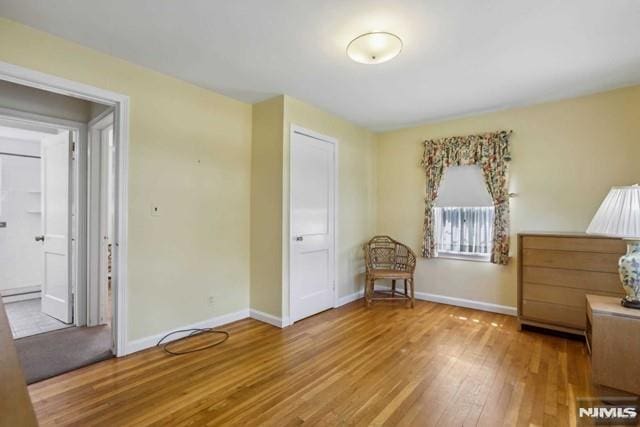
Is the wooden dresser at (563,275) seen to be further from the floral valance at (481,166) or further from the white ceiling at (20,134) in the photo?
the white ceiling at (20,134)

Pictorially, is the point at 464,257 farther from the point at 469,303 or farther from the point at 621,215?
the point at 621,215

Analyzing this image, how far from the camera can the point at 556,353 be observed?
8.98 ft

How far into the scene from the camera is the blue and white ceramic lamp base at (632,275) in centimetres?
216

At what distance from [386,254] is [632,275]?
9.02 feet

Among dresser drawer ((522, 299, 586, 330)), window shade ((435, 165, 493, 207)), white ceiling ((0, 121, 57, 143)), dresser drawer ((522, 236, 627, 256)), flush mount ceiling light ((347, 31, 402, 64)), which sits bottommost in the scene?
dresser drawer ((522, 299, 586, 330))

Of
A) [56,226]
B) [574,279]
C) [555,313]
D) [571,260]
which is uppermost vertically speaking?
[56,226]

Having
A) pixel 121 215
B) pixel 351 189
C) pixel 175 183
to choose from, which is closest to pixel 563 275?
pixel 351 189

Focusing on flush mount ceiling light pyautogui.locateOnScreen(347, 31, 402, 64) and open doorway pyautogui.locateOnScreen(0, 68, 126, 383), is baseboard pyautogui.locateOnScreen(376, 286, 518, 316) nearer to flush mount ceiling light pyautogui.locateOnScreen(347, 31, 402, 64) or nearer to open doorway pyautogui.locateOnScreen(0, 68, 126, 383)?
flush mount ceiling light pyautogui.locateOnScreen(347, 31, 402, 64)

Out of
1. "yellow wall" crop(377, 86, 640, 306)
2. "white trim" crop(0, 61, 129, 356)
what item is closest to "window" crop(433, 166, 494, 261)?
"yellow wall" crop(377, 86, 640, 306)

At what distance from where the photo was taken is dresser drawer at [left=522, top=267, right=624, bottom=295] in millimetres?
2828

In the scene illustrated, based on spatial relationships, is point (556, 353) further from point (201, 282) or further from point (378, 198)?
point (201, 282)

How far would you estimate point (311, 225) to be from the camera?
3.76 metres

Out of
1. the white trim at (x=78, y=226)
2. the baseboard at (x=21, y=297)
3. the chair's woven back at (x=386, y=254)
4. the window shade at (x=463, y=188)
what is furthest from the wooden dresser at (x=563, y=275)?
the baseboard at (x=21, y=297)

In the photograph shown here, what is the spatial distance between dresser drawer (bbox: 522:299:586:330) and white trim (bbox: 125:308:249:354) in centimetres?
305
